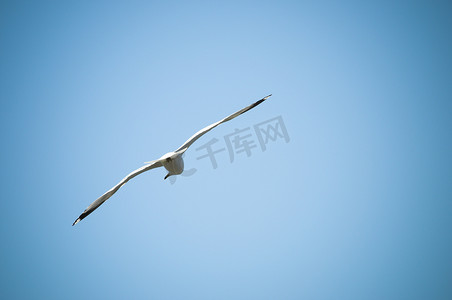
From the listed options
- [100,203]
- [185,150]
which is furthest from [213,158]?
[100,203]

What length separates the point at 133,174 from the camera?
11.7 meters

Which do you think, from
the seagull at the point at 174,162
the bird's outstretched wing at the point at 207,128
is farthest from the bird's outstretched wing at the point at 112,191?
the bird's outstretched wing at the point at 207,128

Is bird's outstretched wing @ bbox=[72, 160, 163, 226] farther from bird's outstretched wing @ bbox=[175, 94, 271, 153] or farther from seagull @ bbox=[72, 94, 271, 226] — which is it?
bird's outstretched wing @ bbox=[175, 94, 271, 153]

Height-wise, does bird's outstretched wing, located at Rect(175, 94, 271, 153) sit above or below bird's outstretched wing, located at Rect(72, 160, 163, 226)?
above

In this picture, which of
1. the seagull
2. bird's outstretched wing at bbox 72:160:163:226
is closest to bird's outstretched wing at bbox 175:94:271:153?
the seagull

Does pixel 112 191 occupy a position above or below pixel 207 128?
below

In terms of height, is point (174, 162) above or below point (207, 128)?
below

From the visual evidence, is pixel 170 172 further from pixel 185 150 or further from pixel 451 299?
pixel 451 299

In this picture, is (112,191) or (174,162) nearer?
(174,162)

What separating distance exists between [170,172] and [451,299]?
103803 mm

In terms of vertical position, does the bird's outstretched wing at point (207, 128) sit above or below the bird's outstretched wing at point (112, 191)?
above

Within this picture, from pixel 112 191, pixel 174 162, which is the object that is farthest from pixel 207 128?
pixel 112 191

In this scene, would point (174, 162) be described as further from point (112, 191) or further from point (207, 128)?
point (112, 191)

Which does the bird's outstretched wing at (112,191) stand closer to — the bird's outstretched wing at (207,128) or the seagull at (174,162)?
the seagull at (174,162)
